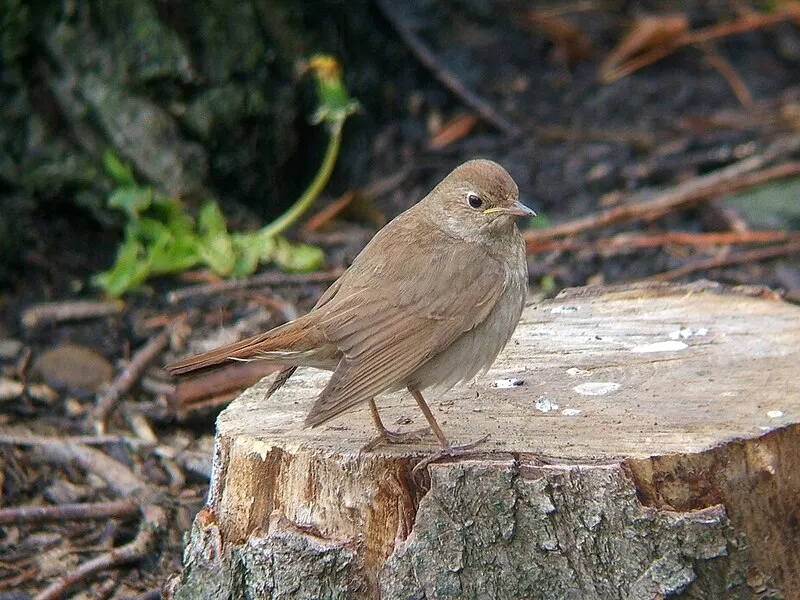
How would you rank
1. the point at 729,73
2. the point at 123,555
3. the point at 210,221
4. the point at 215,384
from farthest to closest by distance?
the point at 729,73
the point at 210,221
the point at 215,384
the point at 123,555

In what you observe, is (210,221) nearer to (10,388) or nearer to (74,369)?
(74,369)

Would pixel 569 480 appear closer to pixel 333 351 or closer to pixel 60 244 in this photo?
pixel 333 351

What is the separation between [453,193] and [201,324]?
209cm

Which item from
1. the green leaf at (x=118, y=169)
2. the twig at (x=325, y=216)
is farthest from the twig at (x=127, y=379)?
the twig at (x=325, y=216)

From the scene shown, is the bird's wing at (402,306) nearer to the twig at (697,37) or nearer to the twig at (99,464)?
the twig at (99,464)

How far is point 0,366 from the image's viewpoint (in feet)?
17.9

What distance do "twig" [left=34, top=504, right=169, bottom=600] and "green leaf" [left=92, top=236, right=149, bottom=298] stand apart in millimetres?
1754

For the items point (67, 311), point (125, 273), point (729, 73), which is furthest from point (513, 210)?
point (729, 73)

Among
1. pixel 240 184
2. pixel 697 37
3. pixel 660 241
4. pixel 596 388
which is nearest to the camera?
pixel 596 388

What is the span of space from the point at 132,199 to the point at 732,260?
3.14m

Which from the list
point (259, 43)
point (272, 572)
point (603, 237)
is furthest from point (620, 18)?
point (272, 572)

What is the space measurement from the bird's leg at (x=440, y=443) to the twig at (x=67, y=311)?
265 cm

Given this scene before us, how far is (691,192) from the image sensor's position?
6762 millimetres

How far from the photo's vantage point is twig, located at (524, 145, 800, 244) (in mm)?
6480
